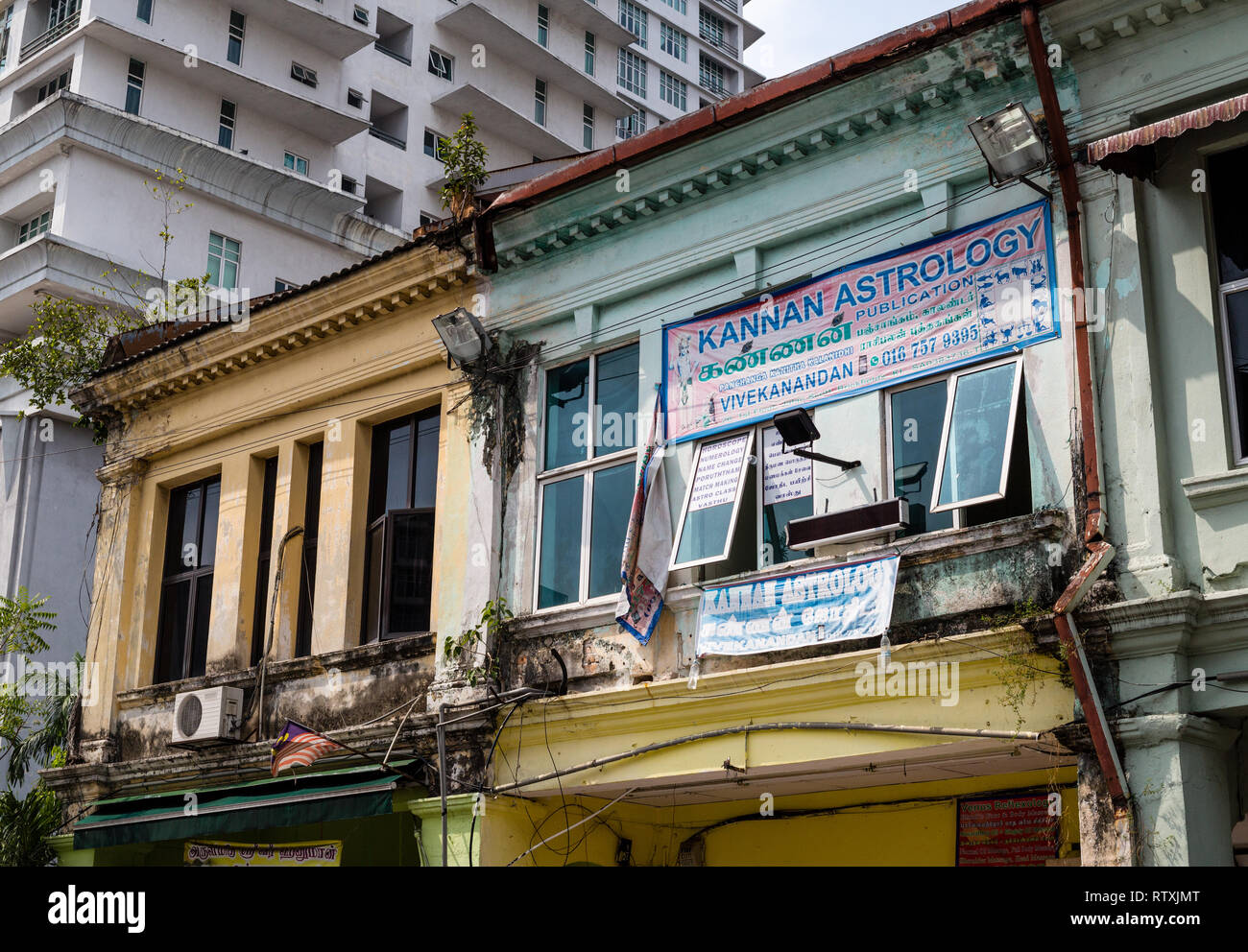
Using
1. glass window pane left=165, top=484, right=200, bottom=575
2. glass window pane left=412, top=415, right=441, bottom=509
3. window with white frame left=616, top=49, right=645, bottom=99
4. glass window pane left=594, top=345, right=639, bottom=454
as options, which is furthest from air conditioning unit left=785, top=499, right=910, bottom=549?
window with white frame left=616, top=49, right=645, bottom=99

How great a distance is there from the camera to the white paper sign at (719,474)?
10.8m

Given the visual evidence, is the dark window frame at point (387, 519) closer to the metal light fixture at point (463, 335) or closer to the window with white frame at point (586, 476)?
the metal light fixture at point (463, 335)

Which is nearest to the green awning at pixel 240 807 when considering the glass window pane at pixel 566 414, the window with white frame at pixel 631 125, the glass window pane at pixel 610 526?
the glass window pane at pixel 610 526

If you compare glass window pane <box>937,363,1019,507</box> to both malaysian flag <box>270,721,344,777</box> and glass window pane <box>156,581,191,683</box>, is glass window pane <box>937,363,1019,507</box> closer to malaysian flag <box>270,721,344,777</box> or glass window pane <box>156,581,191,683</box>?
malaysian flag <box>270,721,344,777</box>

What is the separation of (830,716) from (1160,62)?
4806 millimetres

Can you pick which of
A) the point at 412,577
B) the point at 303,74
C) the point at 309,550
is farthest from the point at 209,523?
the point at 303,74

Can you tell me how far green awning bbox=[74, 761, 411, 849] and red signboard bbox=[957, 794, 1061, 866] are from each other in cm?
458

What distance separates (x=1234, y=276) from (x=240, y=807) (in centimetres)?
918

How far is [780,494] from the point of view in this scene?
10.7 m

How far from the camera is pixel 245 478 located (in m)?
14.9

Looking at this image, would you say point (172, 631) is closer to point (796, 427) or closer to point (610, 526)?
point (610, 526)

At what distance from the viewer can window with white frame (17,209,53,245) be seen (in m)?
31.2
